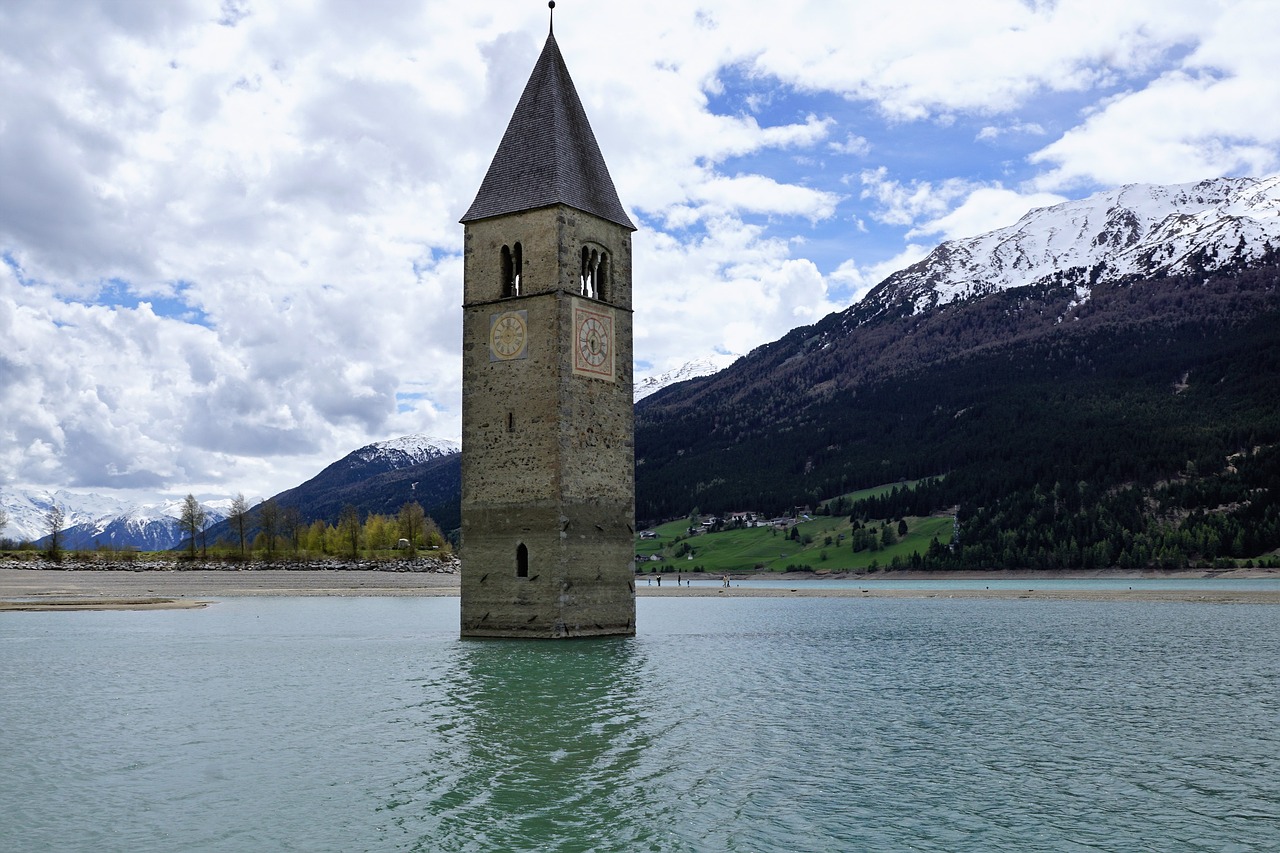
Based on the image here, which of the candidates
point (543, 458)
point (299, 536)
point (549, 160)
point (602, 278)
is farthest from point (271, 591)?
point (299, 536)

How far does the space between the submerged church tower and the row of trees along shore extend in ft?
393

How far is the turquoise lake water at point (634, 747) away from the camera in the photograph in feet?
56.8

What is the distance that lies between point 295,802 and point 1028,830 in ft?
37.7

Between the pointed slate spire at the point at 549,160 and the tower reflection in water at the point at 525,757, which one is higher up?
the pointed slate spire at the point at 549,160

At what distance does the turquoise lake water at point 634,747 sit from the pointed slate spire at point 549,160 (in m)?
17.5

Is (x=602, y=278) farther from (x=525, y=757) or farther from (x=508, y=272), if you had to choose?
(x=525, y=757)

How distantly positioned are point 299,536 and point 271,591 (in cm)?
8719

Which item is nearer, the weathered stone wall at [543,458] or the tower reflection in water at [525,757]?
the tower reflection in water at [525,757]

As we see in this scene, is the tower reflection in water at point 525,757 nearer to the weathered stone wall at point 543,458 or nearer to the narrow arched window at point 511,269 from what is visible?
the weathered stone wall at point 543,458

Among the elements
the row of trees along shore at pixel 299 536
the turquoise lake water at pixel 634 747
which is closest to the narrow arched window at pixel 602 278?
the turquoise lake water at pixel 634 747

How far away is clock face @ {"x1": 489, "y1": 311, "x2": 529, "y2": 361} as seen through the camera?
45469 mm

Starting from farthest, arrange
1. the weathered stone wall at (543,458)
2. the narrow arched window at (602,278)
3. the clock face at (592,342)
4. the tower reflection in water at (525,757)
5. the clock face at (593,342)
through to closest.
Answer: the narrow arched window at (602,278) < the clock face at (593,342) < the clock face at (592,342) < the weathered stone wall at (543,458) < the tower reflection in water at (525,757)

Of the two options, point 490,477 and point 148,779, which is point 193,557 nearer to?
point 490,477

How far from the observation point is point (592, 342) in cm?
4622
